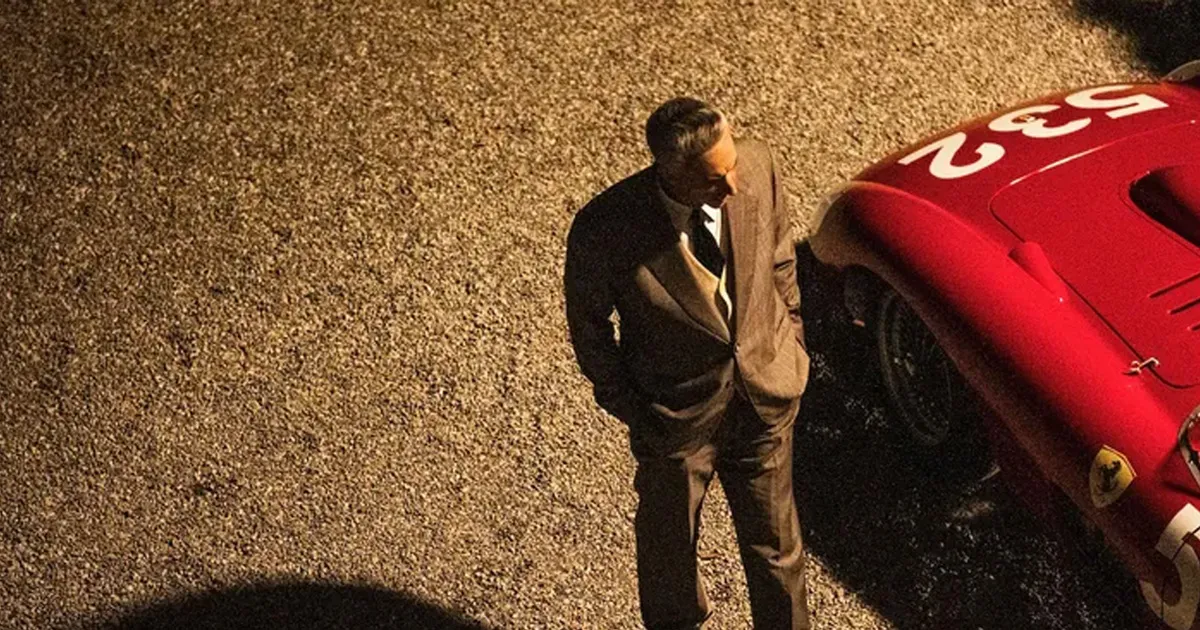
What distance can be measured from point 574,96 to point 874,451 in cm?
180

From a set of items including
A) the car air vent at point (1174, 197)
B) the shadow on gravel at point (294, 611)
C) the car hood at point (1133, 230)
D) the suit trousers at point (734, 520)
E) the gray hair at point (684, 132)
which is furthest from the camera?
the shadow on gravel at point (294, 611)

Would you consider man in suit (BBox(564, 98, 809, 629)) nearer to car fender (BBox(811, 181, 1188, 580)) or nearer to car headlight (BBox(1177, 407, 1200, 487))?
car fender (BBox(811, 181, 1188, 580))

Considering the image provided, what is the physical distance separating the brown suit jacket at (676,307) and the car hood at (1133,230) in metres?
0.81

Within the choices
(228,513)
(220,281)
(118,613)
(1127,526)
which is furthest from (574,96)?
(1127,526)

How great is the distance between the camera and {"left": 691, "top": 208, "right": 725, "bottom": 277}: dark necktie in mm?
3408

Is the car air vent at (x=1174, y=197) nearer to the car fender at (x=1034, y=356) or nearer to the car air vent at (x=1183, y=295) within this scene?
the car air vent at (x=1183, y=295)

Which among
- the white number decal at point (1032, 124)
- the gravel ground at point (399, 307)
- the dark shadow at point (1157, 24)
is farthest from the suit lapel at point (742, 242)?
the dark shadow at point (1157, 24)

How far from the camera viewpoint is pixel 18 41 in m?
5.84

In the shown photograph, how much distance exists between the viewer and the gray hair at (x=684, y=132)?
319 centimetres

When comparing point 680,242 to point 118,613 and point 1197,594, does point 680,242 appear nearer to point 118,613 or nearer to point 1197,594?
point 1197,594

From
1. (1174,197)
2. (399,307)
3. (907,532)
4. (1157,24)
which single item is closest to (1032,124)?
(1174,197)

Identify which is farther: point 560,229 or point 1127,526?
point 560,229

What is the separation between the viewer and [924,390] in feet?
15.0

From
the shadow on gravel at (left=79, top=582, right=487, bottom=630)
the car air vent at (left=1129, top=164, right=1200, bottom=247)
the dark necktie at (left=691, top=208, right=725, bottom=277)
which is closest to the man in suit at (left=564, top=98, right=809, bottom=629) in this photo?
the dark necktie at (left=691, top=208, right=725, bottom=277)
